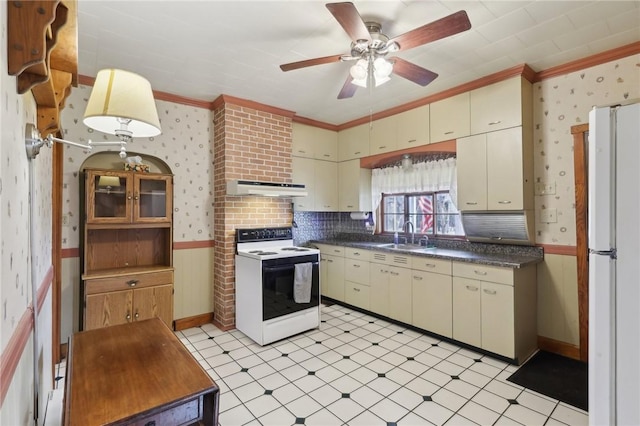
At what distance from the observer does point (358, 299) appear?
418 centimetres

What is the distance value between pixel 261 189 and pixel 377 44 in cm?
194

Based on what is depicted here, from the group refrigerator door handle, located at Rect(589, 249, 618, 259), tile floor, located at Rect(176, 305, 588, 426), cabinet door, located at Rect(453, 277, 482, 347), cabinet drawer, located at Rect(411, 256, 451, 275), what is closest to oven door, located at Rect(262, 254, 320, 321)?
tile floor, located at Rect(176, 305, 588, 426)

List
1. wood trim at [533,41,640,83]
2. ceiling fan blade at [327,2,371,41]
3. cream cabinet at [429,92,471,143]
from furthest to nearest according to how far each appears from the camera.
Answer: cream cabinet at [429,92,471,143] → wood trim at [533,41,640,83] → ceiling fan blade at [327,2,371,41]

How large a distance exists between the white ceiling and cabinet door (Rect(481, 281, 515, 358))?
206 centimetres

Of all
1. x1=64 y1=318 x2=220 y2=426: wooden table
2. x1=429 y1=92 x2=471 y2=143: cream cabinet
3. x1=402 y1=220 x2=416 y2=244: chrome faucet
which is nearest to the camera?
x1=64 y1=318 x2=220 y2=426: wooden table

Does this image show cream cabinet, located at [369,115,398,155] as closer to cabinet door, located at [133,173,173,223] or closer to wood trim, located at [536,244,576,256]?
wood trim, located at [536,244,576,256]

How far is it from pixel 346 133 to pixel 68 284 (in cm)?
386

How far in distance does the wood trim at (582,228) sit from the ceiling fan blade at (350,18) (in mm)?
2218

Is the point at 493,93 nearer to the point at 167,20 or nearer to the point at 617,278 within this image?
the point at 617,278

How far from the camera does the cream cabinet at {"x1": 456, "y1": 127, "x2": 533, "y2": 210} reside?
2969 millimetres

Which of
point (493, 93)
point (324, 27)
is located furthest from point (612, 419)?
point (493, 93)

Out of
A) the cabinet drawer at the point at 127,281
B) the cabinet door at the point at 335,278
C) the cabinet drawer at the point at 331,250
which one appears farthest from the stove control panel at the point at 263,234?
the cabinet drawer at the point at 127,281

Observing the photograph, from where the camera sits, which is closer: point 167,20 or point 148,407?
point 148,407

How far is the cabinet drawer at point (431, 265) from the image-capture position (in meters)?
3.21
